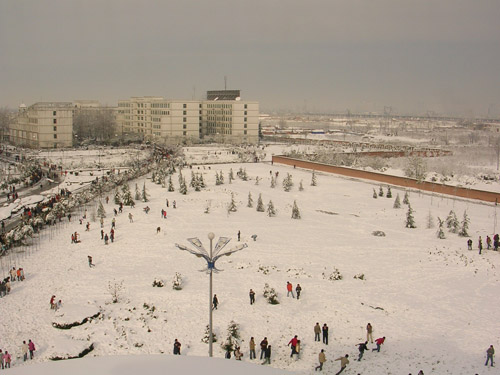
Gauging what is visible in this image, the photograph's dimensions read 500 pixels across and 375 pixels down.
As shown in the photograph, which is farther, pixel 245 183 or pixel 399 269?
pixel 245 183

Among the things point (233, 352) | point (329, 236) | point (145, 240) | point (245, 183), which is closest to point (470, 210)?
point (329, 236)

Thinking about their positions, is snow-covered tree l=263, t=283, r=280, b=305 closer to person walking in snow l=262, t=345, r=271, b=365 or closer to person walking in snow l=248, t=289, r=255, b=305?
person walking in snow l=248, t=289, r=255, b=305

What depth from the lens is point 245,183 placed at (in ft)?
127

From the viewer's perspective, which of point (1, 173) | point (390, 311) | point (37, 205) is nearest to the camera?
point (390, 311)

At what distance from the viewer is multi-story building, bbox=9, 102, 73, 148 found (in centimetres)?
6569

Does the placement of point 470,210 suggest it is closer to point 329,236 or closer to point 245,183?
point 329,236

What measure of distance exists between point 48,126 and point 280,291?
192 feet

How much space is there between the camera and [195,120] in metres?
78.0

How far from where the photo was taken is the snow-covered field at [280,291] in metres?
12.8

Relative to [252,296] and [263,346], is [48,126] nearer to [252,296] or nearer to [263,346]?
[252,296]

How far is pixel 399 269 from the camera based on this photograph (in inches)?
742

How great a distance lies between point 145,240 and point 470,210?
1999 centimetres

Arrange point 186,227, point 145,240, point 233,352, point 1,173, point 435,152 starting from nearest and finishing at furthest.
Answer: point 233,352 → point 145,240 → point 186,227 → point 1,173 → point 435,152

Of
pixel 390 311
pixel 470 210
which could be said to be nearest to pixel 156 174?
pixel 470 210
